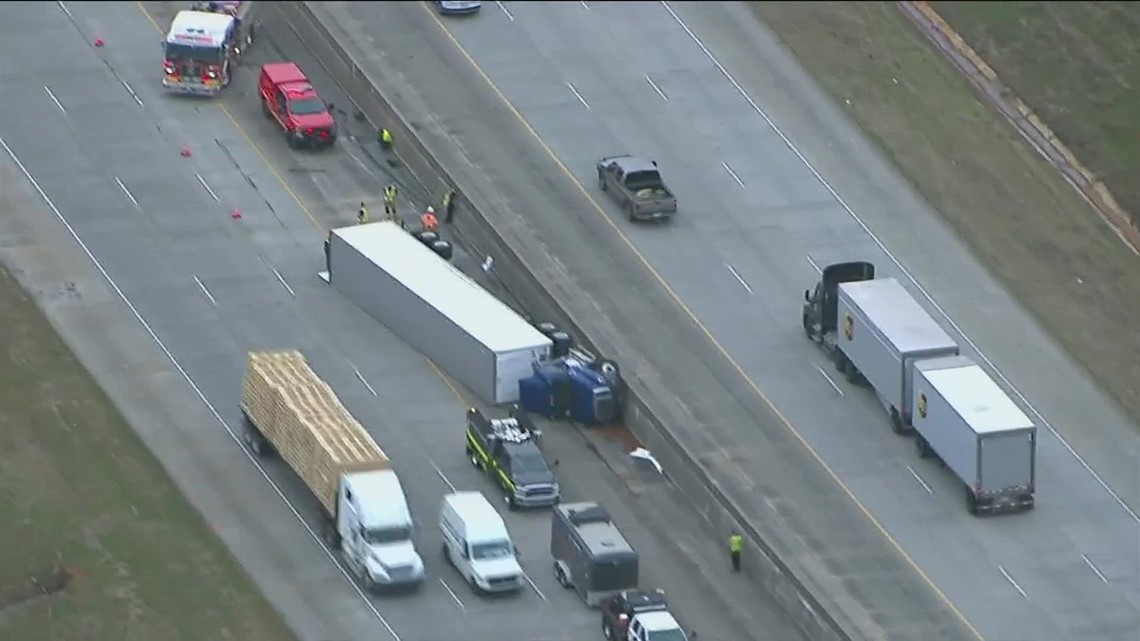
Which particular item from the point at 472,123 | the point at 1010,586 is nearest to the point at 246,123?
the point at 472,123

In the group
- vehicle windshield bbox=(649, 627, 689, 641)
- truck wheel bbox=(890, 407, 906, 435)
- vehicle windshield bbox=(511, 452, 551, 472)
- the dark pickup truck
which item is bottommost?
vehicle windshield bbox=(649, 627, 689, 641)

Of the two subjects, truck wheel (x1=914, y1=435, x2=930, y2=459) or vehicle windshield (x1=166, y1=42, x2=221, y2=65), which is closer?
truck wheel (x1=914, y1=435, x2=930, y2=459)

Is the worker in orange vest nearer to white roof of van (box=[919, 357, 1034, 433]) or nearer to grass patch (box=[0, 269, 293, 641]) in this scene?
grass patch (box=[0, 269, 293, 641])

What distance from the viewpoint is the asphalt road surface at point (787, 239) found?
79.7 metres

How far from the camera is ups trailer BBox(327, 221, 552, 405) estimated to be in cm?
8569

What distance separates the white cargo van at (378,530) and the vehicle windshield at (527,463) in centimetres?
468

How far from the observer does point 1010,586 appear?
257 feet

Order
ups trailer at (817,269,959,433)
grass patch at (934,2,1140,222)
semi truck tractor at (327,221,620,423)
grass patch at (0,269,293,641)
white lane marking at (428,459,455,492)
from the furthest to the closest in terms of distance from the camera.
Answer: grass patch at (934,2,1140,222)
semi truck tractor at (327,221,620,423)
ups trailer at (817,269,959,433)
white lane marking at (428,459,455,492)
grass patch at (0,269,293,641)

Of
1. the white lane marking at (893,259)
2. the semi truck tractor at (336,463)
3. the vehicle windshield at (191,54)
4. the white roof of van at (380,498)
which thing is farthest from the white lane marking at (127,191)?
the white roof of van at (380,498)

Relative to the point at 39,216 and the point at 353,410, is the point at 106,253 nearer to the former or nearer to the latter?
the point at 39,216

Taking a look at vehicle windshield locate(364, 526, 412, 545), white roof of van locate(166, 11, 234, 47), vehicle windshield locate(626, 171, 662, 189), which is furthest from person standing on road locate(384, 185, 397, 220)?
vehicle windshield locate(364, 526, 412, 545)

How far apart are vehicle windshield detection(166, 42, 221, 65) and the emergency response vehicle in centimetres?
2476

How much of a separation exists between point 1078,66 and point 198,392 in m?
36.3

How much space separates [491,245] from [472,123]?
27.4 ft
